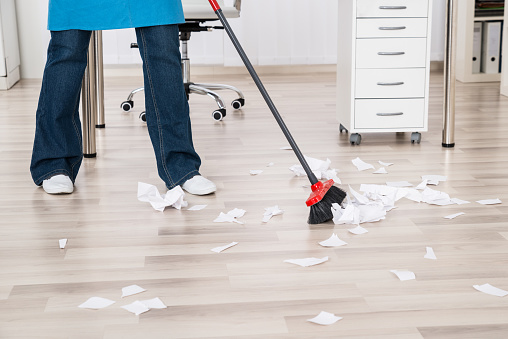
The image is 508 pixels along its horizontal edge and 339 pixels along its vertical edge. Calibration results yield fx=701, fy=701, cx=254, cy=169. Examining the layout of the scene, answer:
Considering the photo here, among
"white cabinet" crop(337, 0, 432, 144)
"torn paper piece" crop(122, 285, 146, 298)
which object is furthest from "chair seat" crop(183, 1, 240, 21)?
"torn paper piece" crop(122, 285, 146, 298)

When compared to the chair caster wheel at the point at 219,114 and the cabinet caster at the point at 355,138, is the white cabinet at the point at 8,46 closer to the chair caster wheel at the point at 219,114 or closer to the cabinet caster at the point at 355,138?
the chair caster wheel at the point at 219,114

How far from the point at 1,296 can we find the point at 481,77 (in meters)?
3.53

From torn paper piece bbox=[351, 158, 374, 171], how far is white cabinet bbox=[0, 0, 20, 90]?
2.48 metres

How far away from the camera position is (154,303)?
1319mm

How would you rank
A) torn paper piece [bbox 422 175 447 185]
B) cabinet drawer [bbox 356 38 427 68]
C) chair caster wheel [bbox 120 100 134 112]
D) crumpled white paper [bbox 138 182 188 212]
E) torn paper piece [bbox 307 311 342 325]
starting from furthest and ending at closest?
chair caster wheel [bbox 120 100 134 112] < cabinet drawer [bbox 356 38 427 68] < torn paper piece [bbox 422 175 447 185] < crumpled white paper [bbox 138 182 188 212] < torn paper piece [bbox 307 311 342 325]

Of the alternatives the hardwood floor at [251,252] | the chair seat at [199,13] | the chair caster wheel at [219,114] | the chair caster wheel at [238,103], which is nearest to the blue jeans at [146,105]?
the hardwood floor at [251,252]

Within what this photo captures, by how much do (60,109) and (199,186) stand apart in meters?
0.46

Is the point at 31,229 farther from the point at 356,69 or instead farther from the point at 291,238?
the point at 356,69

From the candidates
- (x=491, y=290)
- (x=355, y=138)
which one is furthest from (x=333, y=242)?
(x=355, y=138)

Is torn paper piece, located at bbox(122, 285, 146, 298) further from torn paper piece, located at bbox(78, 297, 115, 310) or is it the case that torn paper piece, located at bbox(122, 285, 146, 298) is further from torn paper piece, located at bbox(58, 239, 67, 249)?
torn paper piece, located at bbox(58, 239, 67, 249)

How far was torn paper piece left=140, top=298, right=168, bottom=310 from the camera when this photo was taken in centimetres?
131

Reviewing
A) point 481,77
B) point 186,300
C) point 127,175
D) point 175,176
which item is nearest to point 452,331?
point 186,300

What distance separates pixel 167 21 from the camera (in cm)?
195

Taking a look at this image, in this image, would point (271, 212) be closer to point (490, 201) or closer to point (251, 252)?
point (251, 252)
